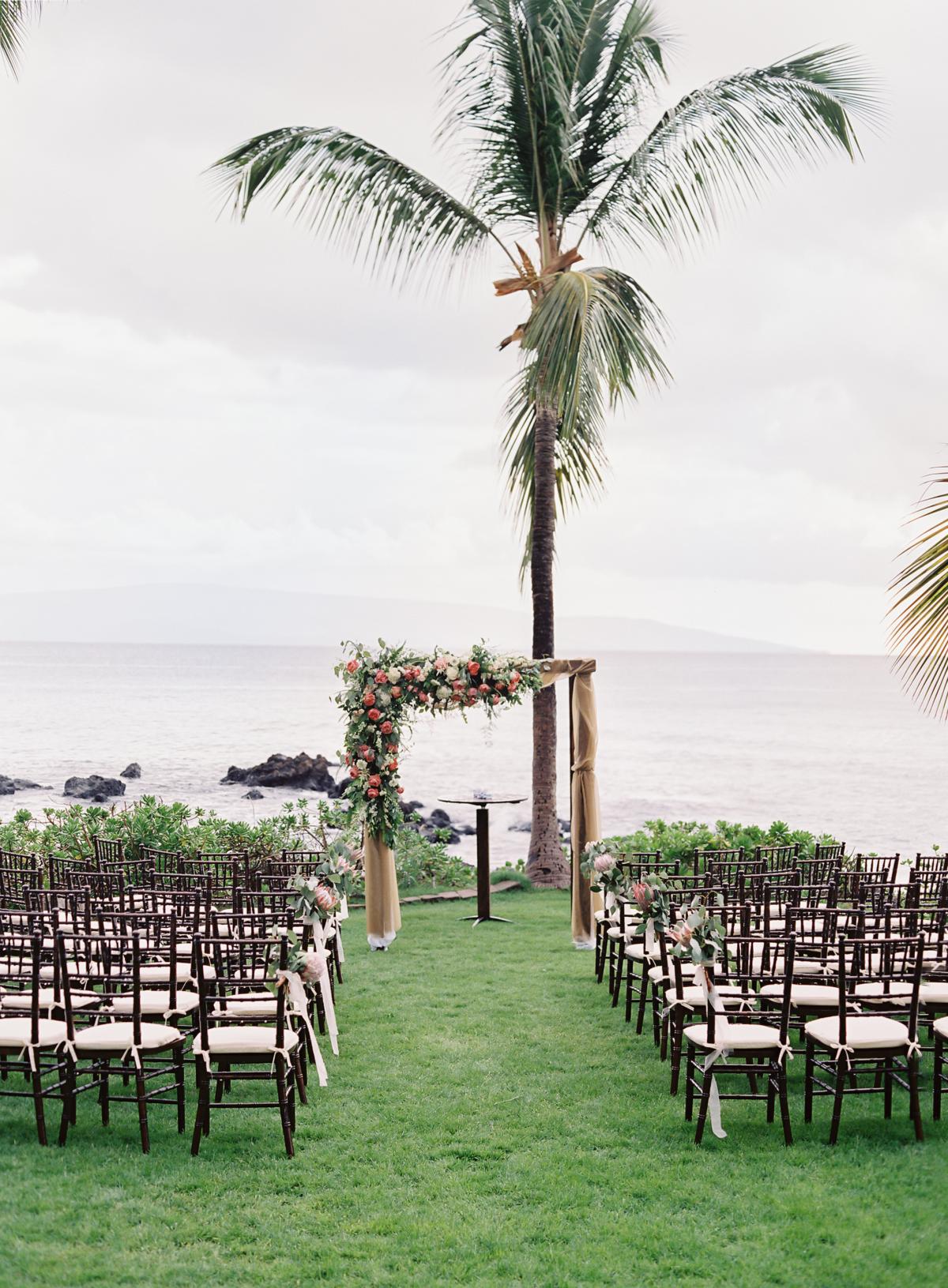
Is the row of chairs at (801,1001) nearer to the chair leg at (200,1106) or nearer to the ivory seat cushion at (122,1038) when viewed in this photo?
the chair leg at (200,1106)

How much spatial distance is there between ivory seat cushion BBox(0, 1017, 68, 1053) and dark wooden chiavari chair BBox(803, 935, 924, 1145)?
3.89 metres

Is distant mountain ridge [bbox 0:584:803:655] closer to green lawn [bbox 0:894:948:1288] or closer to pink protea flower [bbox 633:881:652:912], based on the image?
pink protea flower [bbox 633:881:652:912]

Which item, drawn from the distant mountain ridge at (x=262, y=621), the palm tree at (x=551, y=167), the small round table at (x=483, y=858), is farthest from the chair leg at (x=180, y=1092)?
the distant mountain ridge at (x=262, y=621)

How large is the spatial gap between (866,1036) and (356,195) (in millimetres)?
11201

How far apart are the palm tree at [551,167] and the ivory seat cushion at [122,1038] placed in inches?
329

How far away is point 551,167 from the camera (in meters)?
13.8

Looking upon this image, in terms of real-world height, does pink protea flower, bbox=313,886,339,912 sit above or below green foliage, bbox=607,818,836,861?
above

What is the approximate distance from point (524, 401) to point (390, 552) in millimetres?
76896

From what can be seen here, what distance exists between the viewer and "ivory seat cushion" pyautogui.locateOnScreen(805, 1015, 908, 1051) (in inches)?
224

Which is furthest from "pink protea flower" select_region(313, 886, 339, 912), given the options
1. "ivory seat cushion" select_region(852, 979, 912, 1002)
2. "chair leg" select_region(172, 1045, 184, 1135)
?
"ivory seat cushion" select_region(852, 979, 912, 1002)

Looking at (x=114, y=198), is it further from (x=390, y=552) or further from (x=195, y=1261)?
(x=195, y=1261)

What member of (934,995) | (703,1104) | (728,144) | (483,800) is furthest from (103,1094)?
(728,144)

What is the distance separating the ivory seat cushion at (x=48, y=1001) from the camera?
6082mm

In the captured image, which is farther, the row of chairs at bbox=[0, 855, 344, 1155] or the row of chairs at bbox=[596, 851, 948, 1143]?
the row of chairs at bbox=[596, 851, 948, 1143]
